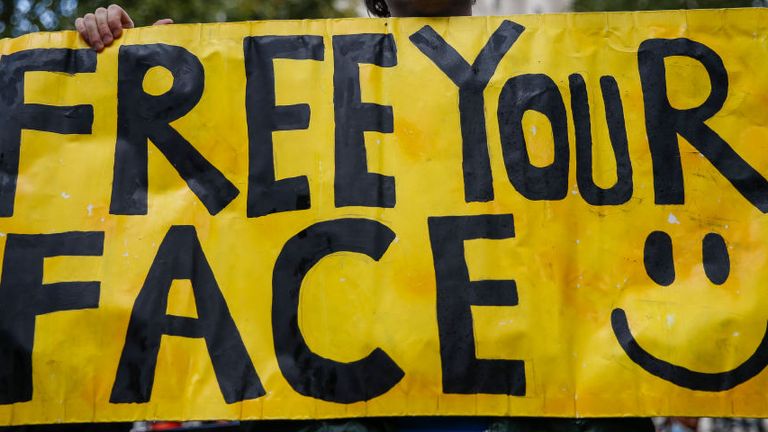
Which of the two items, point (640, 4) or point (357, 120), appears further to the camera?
point (640, 4)

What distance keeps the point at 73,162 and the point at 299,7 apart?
22.4ft

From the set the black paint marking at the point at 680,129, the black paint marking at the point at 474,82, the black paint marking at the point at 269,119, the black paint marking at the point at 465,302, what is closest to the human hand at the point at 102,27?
the black paint marking at the point at 269,119

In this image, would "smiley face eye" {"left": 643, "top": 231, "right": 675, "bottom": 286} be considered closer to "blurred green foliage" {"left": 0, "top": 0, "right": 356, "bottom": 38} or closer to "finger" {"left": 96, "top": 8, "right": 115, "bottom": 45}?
"finger" {"left": 96, "top": 8, "right": 115, "bottom": 45}

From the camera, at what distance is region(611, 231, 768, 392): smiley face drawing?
177cm

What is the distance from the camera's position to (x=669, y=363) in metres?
1.78

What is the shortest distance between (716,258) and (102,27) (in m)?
1.62

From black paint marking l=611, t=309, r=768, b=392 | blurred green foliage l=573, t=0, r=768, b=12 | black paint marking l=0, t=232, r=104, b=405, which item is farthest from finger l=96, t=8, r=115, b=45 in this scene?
blurred green foliage l=573, t=0, r=768, b=12

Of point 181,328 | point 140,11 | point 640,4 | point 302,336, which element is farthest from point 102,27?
point 640,4

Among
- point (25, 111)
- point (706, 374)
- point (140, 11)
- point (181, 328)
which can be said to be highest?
point (140, 11)

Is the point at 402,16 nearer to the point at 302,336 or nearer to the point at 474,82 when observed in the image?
the point at 474,82

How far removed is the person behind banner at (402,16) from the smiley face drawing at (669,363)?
0.46 ft

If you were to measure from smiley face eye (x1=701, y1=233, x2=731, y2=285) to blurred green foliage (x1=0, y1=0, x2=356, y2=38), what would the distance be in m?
6.38

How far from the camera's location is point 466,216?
6.14 ft

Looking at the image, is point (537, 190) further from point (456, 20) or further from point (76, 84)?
point (76, 84)
